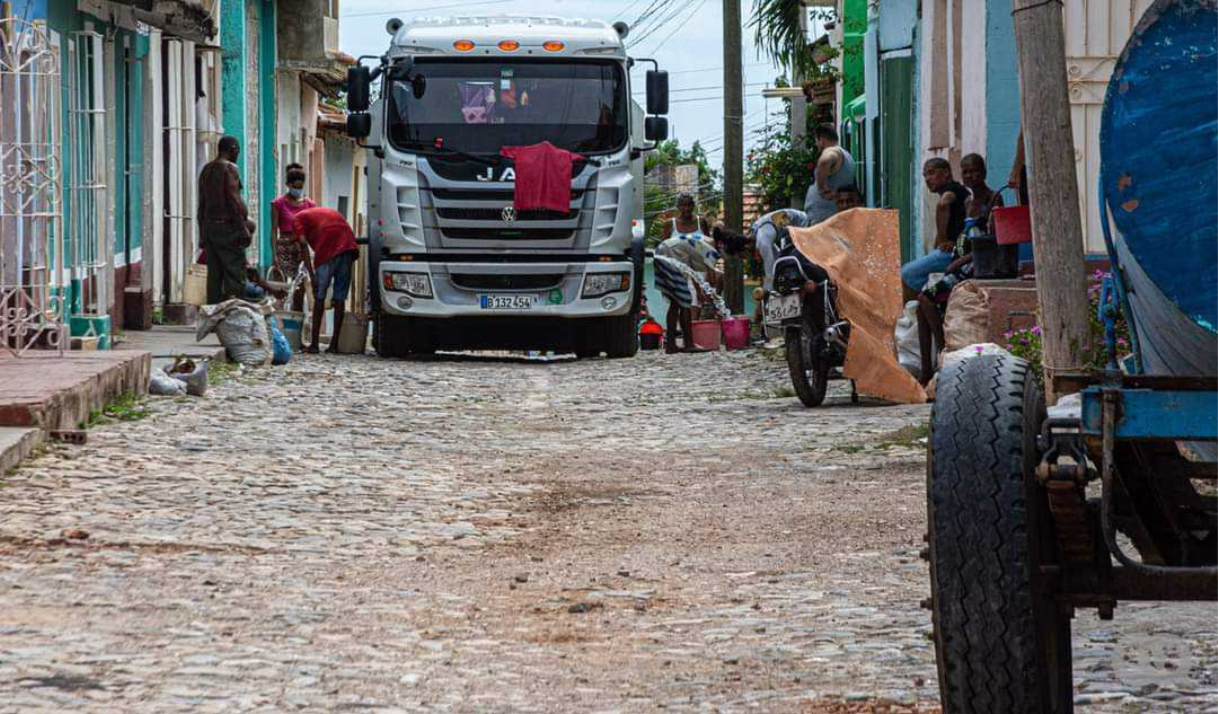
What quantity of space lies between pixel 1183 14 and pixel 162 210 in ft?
61.4

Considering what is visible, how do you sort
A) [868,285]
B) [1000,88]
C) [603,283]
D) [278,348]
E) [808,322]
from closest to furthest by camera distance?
1. [808,322]
2. [868,285]
3. [1000,88]
4. [278,348]
5. [603,283]

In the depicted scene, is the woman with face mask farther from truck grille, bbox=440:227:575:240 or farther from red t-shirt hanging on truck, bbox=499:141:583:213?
red t-shirt hanging on truck, bbox=499:141:583:213

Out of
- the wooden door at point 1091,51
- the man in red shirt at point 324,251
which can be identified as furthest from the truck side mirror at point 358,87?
the wooden door at point 1091,51

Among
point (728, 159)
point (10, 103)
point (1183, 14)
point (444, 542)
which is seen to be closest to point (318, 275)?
point (10, 103)

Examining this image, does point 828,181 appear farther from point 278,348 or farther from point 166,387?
point 166,387

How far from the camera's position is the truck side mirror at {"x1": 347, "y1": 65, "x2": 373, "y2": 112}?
1875 centimetres

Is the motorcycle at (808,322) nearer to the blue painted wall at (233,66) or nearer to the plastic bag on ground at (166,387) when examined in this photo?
the plastic bag on ground at (166,387)

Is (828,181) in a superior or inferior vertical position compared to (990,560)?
superior

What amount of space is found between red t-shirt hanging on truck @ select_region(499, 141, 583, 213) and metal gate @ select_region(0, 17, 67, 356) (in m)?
4.86

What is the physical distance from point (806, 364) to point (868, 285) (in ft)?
2.17

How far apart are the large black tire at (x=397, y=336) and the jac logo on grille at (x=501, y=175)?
1.55 metres

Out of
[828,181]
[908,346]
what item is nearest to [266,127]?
[828,181]

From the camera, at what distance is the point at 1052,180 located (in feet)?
23.6

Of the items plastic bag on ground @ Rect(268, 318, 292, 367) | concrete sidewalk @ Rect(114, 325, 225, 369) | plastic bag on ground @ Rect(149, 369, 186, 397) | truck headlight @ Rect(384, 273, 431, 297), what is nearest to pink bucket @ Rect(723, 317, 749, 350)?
truck headlight @ Rect(384, 273, 431, 297)
